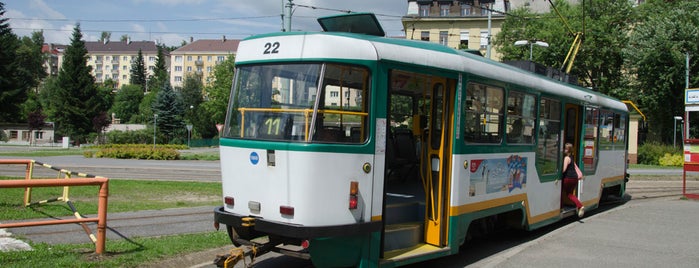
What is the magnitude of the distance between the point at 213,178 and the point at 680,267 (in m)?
15.7

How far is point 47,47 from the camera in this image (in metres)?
151

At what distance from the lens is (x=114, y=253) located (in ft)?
22.6

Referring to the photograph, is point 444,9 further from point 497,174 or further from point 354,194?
point 354,194

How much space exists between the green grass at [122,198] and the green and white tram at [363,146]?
5.55 meters

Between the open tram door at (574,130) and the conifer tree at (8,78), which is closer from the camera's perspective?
the open tram door at (574,130)

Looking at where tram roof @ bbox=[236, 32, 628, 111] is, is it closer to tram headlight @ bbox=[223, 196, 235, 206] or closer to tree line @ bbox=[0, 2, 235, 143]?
tram headlight @ bbox=[223, 196, 235, 206]

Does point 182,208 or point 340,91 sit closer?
point 340,91

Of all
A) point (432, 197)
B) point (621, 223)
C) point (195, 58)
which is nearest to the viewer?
point (432, 197)

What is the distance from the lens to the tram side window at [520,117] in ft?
26.5

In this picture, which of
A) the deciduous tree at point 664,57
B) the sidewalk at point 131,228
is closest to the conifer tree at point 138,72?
the deciduous tree at point 664,57

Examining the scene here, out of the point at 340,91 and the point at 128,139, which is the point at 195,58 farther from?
the point at 340,91

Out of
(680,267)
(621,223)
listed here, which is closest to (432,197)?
(680,267)

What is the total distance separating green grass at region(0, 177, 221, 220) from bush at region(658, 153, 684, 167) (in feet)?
99.0

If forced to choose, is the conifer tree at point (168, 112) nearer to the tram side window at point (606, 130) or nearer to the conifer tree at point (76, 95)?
the conifer tree at point (76, 95)
